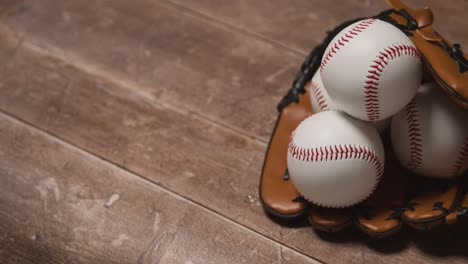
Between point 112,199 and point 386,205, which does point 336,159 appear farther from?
point 112,199

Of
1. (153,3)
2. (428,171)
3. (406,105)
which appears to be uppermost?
(406,105)

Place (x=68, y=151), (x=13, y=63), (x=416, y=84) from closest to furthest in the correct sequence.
A: (x=416, y=84), (x=68, y=151), (x=13, y=63)

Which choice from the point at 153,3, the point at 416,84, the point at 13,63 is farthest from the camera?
the point at 153,3

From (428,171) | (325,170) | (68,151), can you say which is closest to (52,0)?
(68,151)

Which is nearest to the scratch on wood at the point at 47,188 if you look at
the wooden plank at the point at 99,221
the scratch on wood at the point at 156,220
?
the wooden plank at the point at 99,221

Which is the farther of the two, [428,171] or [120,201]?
[120,201]

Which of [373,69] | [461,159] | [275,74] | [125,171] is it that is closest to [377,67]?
[373,69]

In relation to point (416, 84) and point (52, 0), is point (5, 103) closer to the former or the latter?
point (52, 0)

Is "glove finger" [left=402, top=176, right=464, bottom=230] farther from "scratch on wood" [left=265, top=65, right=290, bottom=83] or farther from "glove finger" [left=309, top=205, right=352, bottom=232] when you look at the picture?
"scratch on wood" [left=265, top=65, right=290, bottom=83]
